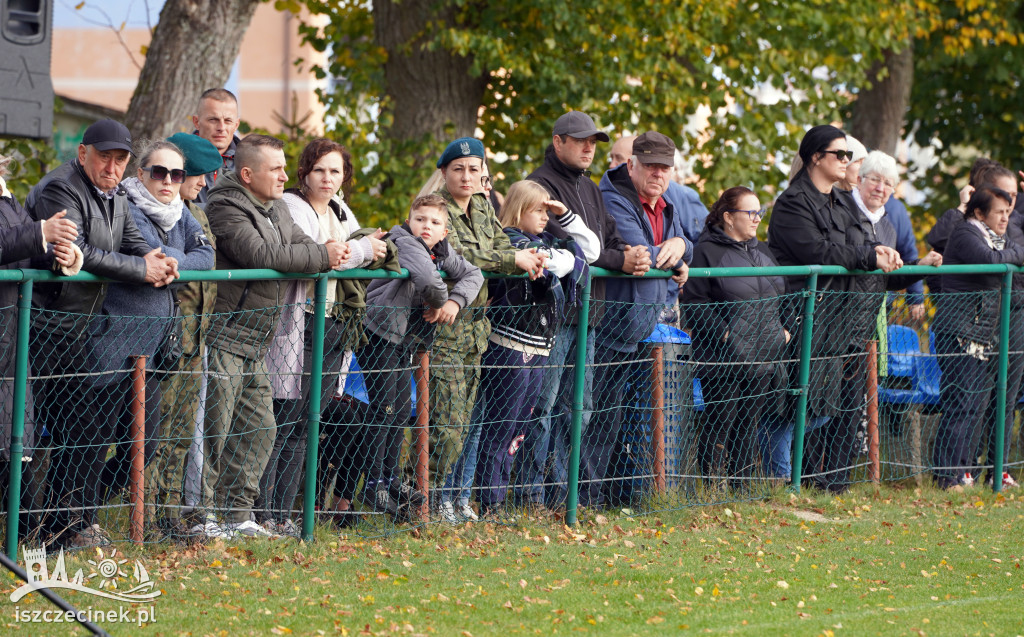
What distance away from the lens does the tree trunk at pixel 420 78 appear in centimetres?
1463

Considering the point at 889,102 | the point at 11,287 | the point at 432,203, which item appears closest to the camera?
the point at 11,287

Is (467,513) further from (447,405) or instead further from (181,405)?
(181,405)

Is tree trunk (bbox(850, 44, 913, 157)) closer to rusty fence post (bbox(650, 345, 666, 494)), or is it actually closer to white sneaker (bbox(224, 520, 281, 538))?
rusty fence post (bbox(650, 345, 666, 494))

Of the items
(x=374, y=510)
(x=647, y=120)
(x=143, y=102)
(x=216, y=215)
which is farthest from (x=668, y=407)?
(x=647, y=120)

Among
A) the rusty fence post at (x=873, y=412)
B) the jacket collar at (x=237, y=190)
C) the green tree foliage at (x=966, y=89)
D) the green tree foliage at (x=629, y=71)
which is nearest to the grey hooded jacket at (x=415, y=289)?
the jacket collar at (x=237, y=190)

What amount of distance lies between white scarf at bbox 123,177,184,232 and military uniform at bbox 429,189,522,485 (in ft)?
4.67

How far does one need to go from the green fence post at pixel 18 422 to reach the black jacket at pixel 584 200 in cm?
295

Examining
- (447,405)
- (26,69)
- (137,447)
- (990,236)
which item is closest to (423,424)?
(447,405)

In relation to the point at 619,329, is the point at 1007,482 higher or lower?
lower

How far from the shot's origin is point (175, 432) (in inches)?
247

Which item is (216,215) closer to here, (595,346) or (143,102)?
(595,346)

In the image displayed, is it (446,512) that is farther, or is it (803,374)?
(803,374)

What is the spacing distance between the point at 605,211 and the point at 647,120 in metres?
7.32

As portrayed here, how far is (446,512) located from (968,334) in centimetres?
394
